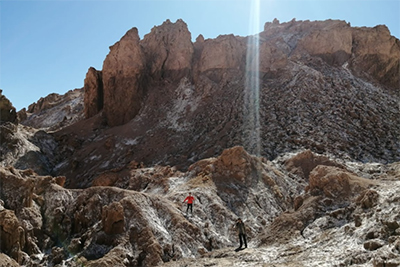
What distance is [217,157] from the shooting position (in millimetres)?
27469

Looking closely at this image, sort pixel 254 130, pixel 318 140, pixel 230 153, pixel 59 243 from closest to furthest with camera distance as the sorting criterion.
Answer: pixel 59 243
pixel 230 153
pixel 318 140
pixel 254 130

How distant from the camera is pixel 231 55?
45781 millimetres

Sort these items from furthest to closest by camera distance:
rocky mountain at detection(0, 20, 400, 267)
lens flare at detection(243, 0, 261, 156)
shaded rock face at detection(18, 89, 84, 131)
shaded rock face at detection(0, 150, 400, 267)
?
shaded rock face at detection(18, 89, 84, 131)
lens flare at detection(243, 0, 261, 156)
rocky mountain at detection(0, 20, 400, 267)
shaded rock face at detection(0, 150, 400, 267)

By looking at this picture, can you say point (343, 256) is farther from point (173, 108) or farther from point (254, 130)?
point (173, 108)

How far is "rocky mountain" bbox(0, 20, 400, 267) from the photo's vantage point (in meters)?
13.4

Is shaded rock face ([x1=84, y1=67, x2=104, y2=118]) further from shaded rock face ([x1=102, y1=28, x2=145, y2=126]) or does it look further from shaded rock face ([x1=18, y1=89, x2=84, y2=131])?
shaded rock face ([x1=18, y1=89, x2=84, y2=131])

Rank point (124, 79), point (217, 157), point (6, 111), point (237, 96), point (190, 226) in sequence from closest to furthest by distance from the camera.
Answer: point (190, 226) < point (217, 157) < point (6, 111) < point (237, 96) < point (124, 79)

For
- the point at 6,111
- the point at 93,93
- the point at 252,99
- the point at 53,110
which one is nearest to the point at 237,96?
the point at 252,99

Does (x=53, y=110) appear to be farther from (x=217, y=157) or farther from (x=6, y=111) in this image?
(x=217, y=157)

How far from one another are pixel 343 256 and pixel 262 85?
32.0 m

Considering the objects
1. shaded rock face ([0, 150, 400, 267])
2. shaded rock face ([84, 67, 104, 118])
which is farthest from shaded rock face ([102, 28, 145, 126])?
shaded rock face ([0, 150, 400, 267])

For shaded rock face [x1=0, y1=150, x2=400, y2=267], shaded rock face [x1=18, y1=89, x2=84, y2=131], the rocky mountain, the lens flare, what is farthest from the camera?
shaded rock face [x1=18, y1=89, x2=84, y2=131]

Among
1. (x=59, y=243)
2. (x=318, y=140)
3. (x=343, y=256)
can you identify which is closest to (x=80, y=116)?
(x=318, y=140)

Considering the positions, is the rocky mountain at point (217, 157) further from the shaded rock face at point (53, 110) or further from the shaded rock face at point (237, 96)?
the shaded rock face at point (53, 110)
